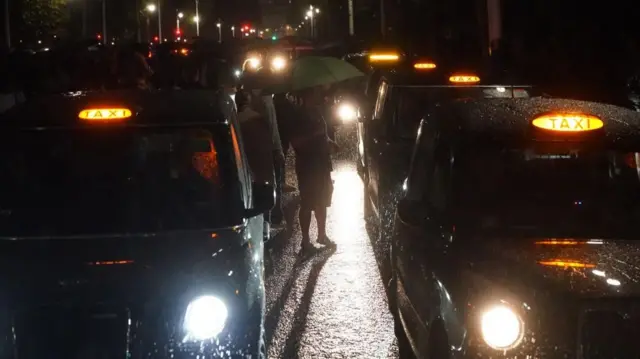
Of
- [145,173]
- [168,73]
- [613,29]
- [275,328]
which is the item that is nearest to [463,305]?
[145,173]

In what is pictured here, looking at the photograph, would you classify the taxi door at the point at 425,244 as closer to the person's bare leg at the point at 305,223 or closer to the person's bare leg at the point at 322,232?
the person's bare leg at the point at 305,223

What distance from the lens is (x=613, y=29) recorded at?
18.2m

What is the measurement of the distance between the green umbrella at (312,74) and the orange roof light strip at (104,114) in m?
4.79

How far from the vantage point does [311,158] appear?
10.1 meters

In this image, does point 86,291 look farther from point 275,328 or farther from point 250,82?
point 250,82

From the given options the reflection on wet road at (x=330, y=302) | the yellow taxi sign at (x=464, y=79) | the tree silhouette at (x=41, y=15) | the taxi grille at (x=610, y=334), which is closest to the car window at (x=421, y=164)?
the reflection on wet road at (x=330, y=302)

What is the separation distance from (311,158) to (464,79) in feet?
6.03

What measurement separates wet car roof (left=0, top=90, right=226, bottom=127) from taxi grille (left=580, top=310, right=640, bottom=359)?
8.09 feet

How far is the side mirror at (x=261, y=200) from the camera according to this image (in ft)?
17.4

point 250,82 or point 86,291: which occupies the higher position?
point 250,82

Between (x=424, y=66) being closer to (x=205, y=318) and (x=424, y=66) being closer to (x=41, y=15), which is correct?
(x=205, y=318)

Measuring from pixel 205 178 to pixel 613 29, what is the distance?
47.6 feet

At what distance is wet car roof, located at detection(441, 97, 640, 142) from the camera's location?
528cm

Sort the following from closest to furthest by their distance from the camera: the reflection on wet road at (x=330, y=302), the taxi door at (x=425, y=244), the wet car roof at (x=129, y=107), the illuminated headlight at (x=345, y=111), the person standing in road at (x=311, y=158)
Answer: the taxi door at (x=425, y=244) → the wet car roof at (x=129, y=107) → the reflection on wet road at (x=330, y=302) → the person standing in road at (x=311, y=158) → the illuminated headlight at (x=345, y=111)
